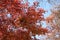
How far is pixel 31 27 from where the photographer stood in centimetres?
1375

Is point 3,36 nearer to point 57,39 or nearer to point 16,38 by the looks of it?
point 16,38

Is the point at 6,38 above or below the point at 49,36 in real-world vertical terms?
above

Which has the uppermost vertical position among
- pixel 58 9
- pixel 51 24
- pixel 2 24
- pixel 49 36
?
pixel 2 24

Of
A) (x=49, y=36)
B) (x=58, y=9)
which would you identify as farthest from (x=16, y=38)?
(x=49, y=36)

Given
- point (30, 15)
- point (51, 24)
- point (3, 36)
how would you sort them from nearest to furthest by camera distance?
point (3, 36)
point (30, 15)
point (51, 24)

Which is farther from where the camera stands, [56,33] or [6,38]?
[56,33]

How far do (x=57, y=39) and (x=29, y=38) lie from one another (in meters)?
10.4

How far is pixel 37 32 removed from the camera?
1371cm

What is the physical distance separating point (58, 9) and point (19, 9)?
9385 millimetres

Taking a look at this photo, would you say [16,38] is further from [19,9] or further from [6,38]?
[19,9]

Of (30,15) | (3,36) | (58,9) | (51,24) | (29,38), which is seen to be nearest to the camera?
(3,36)

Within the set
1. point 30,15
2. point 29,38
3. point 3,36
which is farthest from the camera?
point 30,15

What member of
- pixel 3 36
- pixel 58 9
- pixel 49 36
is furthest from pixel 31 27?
pixel 49 36

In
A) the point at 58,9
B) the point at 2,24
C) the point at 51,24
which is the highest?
the point at 2,24
